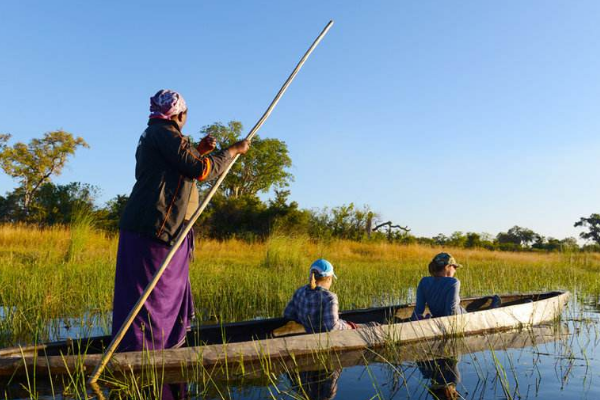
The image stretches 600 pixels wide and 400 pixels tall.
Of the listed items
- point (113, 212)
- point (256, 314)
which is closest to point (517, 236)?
point (113, 212)

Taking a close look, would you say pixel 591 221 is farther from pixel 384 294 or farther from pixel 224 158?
pixel 224 158

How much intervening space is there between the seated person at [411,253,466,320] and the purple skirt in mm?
2563

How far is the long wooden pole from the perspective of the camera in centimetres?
306

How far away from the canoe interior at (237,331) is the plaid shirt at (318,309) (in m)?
0.47

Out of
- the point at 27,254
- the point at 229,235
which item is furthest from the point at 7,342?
the point at 229,235

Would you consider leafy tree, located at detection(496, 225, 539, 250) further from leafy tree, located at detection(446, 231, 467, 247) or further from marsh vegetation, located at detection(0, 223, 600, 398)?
marsh vegetation, located at detection(0, 223, 600, 398)

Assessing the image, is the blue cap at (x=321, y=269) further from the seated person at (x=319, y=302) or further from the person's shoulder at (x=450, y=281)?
the person's shoulder at (x=450, y=281)

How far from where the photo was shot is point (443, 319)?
4762 millimetres

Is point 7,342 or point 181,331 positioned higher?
point 181,331

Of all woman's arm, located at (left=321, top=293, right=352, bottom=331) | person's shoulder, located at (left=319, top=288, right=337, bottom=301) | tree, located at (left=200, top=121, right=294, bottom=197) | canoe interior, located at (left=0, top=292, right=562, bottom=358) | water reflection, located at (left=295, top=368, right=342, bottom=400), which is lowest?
water reflection, located at (left=295, top=368, right=342, bottom=400)

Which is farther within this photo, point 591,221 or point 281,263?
point 591,221

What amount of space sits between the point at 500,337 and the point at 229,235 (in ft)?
65.8

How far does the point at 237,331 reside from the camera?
15.7ft

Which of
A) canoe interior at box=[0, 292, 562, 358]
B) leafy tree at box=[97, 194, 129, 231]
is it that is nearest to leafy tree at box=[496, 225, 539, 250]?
leafy tree at box=[97, 194, 129, 231]
